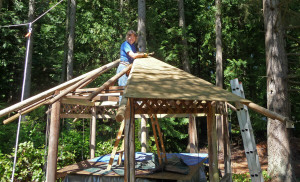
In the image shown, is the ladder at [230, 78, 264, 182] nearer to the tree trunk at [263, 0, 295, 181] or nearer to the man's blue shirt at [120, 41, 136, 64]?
the man's blue shirt at [120, 41, 136, 64]

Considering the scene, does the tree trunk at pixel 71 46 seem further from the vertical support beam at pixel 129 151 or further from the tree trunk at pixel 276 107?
the vertical support beam at pixel 129 151

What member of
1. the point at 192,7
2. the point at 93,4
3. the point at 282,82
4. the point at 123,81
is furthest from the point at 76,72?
the point at 282,82

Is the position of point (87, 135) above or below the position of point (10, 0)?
below

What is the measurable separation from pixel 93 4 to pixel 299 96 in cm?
1282

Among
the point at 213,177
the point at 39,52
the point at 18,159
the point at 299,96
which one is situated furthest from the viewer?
the point at 39,52

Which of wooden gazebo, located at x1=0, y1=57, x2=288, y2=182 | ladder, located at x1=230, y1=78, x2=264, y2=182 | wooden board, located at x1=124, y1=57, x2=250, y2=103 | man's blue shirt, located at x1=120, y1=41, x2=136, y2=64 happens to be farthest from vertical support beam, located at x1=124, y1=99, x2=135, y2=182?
man's blue shirt, located at x1=120, y1=41, x2=136, y2=64

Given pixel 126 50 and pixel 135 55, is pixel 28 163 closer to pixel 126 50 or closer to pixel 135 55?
pixel 126 50

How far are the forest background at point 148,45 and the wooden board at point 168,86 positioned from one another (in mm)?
6120

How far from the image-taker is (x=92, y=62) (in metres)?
15.8

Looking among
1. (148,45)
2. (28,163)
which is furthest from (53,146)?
(148,45)

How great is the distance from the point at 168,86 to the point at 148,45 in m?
9.54

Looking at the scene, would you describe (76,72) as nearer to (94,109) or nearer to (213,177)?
(94,109)

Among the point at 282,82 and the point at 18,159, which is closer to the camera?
the point at 18,159

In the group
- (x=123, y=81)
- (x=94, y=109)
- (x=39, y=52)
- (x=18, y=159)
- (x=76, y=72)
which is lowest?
(x=18, y=159)
